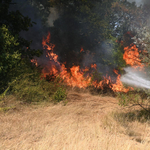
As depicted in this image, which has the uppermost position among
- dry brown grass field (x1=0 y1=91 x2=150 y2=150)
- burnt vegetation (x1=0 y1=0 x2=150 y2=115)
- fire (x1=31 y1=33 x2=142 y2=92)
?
burnt vegetation (x1=0 y1=0 x2=150 y2=115)

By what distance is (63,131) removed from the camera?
16.4ft

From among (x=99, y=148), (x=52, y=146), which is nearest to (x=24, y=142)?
(x=52, y=146)

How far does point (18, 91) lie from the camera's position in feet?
26.5

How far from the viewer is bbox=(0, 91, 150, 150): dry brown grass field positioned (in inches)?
159

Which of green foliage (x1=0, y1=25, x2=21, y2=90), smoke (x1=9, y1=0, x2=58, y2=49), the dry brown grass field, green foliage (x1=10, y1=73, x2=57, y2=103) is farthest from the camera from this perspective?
smoke (x1=9, y1=0, x2=58, y2=49)

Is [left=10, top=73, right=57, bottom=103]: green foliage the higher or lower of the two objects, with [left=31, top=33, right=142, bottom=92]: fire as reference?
lower

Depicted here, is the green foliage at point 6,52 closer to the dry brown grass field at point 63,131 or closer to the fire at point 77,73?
the dry brown grass field at point 63,131

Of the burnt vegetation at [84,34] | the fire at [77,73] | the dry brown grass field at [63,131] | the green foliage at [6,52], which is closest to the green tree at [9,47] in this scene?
the green foliage at [6,52]

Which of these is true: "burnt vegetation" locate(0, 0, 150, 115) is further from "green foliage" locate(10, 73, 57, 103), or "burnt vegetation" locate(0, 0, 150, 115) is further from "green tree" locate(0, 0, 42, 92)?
"green tree" locate(0, 0, 42, 92)

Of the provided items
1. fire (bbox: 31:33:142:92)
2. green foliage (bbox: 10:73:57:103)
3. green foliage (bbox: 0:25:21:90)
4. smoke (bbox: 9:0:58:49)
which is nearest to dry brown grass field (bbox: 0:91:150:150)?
green foliage (bbox: 10:73:57:103)

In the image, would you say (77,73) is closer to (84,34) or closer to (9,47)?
(84,34)

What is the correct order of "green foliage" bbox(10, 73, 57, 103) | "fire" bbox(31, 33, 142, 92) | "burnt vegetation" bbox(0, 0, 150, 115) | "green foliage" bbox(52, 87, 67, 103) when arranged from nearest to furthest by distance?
"green foliage" bbox(10, 73, 57, 103) → "green foliage" bbox(52, 87, 67, 103) → "fire" bbox(31, 33, 142, 92) → "burnt vegetation" bbox(0, 0, 150, 115)

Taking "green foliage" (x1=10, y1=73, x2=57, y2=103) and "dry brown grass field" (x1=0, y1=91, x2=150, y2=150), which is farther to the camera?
"green foliage" (x1=10, y1=73, x2=57, y2=103)

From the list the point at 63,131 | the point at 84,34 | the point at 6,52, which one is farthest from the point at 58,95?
the point at 84,34
